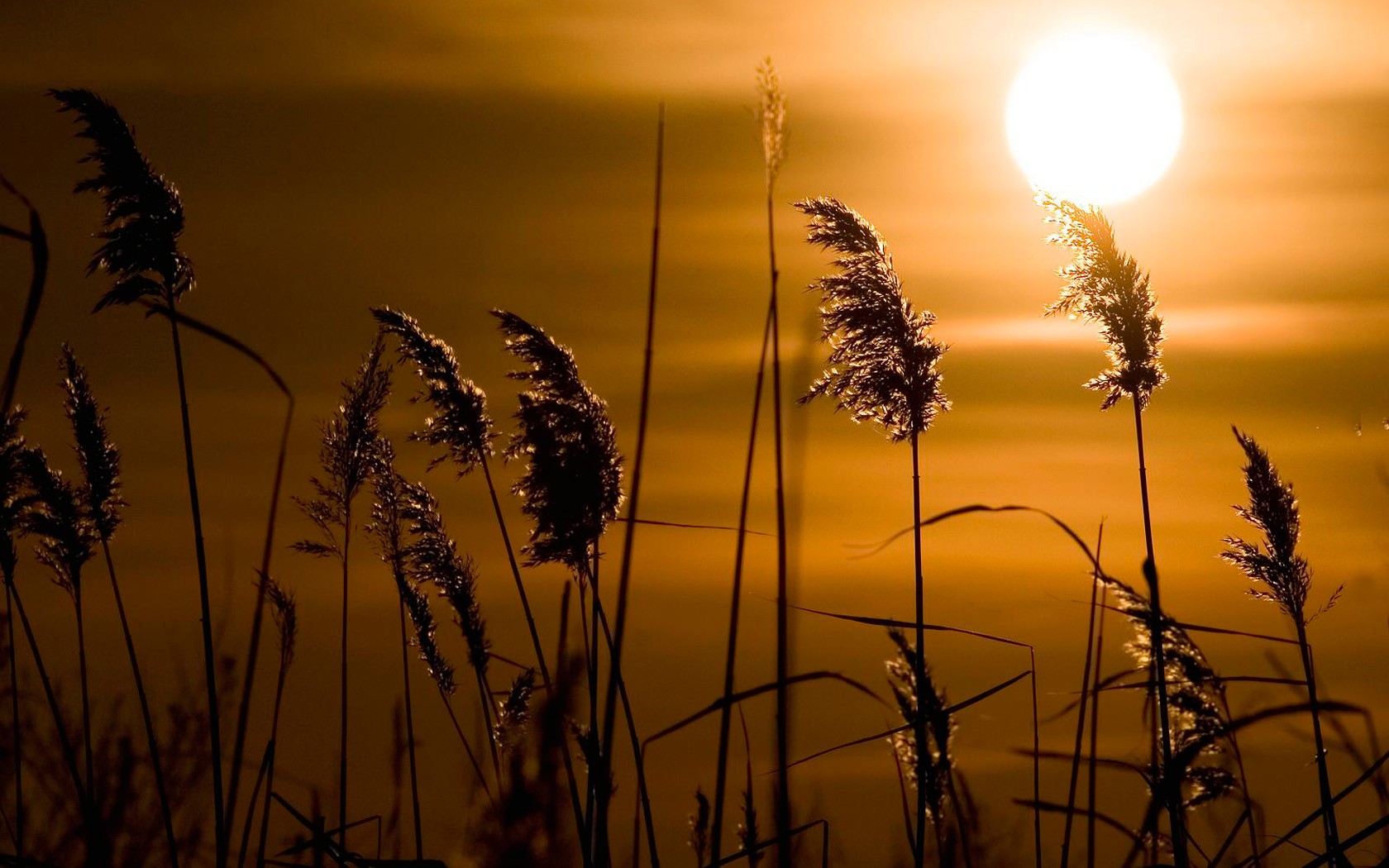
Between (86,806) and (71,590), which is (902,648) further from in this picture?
(71,590)

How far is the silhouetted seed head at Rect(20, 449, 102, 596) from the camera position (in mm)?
5117

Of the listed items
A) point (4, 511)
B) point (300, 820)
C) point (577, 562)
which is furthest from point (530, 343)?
point (4, 511)

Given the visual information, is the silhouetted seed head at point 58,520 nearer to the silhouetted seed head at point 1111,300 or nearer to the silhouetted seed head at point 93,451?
the silhouetted seed head at point 93,451

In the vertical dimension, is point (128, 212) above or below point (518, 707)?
above

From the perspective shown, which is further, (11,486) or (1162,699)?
(11,486)

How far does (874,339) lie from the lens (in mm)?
4738

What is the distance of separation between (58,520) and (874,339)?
326cm

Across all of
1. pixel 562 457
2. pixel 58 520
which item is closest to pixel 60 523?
pixel 58 520

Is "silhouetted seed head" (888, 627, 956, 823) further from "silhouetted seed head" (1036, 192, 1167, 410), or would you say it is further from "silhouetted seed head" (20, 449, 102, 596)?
"silhouetted seed head" (20, 449, 102, 596)

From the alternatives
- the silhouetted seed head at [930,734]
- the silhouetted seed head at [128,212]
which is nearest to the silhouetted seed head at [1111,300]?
the silhouetted seed head at [930,734]

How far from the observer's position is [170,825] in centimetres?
396

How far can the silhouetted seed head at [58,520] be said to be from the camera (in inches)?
201

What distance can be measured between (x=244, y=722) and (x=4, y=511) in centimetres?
241

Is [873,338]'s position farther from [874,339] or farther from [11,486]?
[11,486]
